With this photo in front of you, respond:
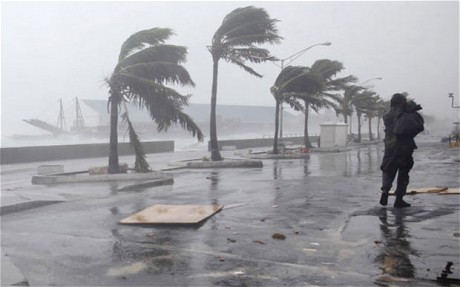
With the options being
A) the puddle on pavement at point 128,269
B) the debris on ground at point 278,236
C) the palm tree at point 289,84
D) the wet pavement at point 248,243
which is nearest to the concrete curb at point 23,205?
the wet pavement at point 248,243

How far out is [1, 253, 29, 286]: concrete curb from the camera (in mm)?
4824

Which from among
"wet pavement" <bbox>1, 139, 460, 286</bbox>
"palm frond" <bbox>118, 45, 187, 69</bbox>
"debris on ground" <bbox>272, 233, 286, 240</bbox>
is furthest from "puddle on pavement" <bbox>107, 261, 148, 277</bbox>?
"palm frond" <bbox>118, 45, 187, 69</bbox>

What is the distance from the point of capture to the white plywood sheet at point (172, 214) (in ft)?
26.3

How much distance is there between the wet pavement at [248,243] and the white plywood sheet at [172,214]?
0.21m

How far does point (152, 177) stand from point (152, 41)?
4472 millimetres

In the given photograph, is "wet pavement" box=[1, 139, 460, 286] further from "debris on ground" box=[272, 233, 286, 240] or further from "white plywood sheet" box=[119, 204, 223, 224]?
"white plywood sheet" box=[119, 204, 223, 224]

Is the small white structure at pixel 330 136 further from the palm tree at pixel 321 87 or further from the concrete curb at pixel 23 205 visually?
the concrete curb at pixel 23 205

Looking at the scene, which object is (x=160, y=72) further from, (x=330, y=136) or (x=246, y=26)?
(x=330, y=136)

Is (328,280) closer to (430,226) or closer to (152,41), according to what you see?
(430,226)

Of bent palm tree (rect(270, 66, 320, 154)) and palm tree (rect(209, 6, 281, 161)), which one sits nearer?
palm tree (rect(209, 6, 281, 161))

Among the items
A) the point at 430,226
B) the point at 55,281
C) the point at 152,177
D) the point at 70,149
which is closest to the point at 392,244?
the point at 430,226

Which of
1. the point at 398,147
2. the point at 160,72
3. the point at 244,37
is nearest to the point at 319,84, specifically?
the point at 244,37

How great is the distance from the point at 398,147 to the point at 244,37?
48.6ft

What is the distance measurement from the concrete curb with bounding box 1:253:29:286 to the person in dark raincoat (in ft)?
20.1
